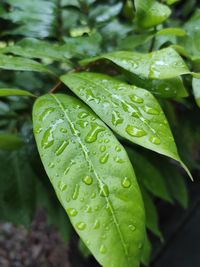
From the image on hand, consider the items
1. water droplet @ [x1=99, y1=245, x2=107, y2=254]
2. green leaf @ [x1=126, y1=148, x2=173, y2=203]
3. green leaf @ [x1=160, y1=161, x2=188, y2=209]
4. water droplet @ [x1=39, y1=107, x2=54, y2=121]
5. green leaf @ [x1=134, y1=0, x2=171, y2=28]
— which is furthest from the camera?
green leaf @ [x1=160, y1=161, x2=188, y2=209]

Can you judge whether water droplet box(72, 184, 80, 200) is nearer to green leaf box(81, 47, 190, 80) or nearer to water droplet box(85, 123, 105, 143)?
water droplet box(85, 123, 105, 143)

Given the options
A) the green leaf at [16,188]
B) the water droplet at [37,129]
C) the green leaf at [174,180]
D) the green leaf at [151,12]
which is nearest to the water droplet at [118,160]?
the water droplet at [37,129]

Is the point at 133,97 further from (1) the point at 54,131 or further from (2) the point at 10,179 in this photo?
(2) the point at 10,179

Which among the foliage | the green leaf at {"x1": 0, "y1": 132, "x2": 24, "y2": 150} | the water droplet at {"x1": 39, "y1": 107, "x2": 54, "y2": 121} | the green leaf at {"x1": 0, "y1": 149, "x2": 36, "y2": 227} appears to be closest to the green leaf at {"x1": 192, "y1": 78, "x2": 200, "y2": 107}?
the foliage

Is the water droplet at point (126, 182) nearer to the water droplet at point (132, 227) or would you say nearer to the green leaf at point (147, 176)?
the water droplet at point (132, 227)

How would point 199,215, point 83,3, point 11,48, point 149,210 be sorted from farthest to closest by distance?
1. point 199,215
2. point 83,3
3. point 149,210
4. point 11,48

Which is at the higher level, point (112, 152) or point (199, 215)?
point (112, 152)

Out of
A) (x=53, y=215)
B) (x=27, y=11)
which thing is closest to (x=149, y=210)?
(x=53, y=215)

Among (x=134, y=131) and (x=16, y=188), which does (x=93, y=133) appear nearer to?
(x=134, y=131)
